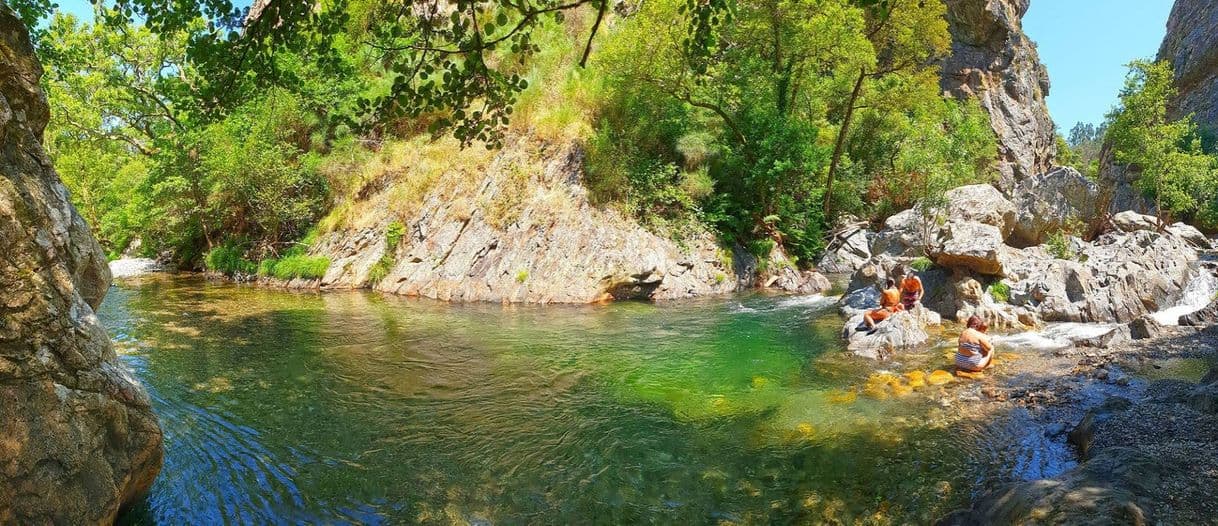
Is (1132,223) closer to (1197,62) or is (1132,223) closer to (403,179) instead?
(1197,62)

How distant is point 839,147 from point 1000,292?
11.9 m

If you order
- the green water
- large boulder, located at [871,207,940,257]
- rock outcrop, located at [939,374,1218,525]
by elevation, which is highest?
large boulder, located at [871,207,940,257]

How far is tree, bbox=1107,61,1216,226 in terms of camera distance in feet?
98.1

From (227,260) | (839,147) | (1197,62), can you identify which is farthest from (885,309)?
(1197,62)

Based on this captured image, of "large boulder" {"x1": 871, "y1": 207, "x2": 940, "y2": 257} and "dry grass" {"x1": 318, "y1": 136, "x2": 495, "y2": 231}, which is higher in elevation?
"dry grass" {"x1": 318, "y1": 136, "x2": 495, "y2": 231}

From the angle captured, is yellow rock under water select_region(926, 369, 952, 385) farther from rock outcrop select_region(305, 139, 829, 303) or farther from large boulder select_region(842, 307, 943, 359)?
rock outcrop select_region(305, 139, 829, 303)

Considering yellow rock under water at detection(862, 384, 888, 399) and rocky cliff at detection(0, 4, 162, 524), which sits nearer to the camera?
rocky cliff at detection(0, 4, 162, 524)

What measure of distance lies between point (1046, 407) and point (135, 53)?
3206cm

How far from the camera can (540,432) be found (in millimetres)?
7746

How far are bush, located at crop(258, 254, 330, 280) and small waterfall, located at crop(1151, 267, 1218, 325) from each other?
23698 millimetres

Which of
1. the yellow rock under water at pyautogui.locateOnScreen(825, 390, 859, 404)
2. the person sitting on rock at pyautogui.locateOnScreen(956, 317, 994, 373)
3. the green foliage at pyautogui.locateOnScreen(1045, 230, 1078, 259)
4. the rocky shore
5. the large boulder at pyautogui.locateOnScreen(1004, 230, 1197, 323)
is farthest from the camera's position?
the green foliage at pyautogui.locateOnScreen(1045, 230, 1078, 259)

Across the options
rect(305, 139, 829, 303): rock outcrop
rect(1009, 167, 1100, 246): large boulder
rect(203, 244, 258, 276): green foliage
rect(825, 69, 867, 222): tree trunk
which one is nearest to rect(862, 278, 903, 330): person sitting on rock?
rect(305, 139, 829, 303): rock outcrop

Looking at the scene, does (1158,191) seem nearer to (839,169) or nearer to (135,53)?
(839,169)

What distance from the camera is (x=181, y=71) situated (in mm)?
26594
